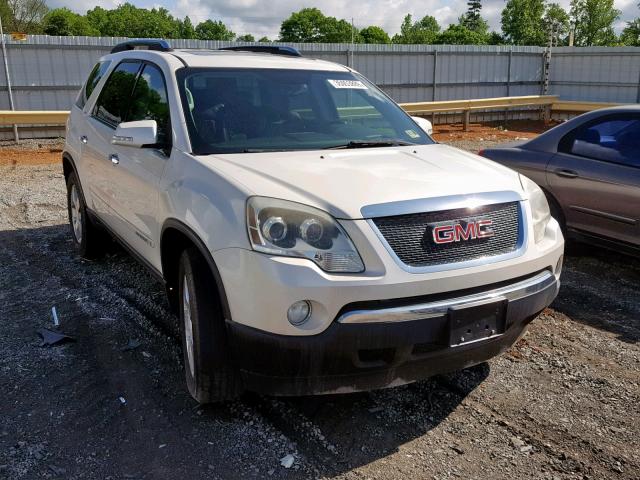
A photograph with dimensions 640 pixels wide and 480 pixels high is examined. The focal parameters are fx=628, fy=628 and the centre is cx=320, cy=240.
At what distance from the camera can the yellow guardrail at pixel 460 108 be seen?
1488 centimetres

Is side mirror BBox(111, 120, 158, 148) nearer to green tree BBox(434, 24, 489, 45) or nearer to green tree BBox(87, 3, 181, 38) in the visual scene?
green tree BBox(434, 24, 489, 45)

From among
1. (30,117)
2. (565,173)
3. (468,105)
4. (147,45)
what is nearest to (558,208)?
(565,173)

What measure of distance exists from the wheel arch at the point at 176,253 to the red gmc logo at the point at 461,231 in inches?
40.2

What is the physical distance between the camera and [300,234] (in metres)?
2.79

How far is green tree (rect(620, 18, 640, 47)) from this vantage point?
56078 millimetres

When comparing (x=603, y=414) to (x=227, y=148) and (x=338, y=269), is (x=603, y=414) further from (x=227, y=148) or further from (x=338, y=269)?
(x=227, y=148)

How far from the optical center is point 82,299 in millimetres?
4973

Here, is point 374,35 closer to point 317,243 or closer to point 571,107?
point 571,107

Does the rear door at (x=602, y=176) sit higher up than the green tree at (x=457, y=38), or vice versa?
the green tree at (x=457, y=38)

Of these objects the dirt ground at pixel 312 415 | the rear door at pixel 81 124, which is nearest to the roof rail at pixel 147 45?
the rear door at pixel 81 124

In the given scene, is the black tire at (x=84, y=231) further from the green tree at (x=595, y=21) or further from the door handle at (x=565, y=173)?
the green tree at (x=595, y=21)

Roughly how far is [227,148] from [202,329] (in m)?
1.12

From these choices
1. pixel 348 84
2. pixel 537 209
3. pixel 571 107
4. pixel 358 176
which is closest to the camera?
pixel 358 176

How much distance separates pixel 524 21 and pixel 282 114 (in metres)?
83.0
